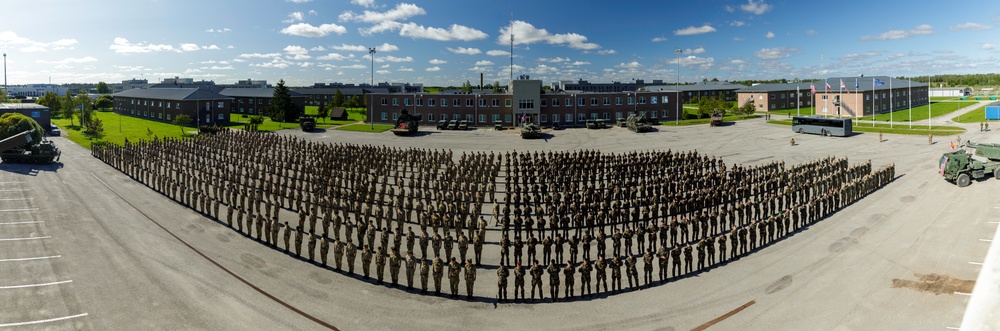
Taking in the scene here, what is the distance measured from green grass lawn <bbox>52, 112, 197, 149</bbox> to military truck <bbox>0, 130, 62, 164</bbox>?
504 inches

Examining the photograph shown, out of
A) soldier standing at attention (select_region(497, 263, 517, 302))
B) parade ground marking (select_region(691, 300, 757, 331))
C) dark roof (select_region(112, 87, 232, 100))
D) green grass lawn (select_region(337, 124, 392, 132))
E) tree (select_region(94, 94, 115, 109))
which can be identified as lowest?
parade ground marking (select_region(691, 300, 757, 331))

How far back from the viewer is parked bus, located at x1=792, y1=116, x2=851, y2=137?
5897cm

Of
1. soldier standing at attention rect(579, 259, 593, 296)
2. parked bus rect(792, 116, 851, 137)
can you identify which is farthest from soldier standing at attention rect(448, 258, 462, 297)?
parked bus rect(792, 116, 851, 137)

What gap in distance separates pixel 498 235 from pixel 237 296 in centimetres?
1012

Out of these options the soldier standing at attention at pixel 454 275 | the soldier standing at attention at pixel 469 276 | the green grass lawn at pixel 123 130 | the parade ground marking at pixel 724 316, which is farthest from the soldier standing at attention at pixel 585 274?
the green grass lawn at pixel 123 130

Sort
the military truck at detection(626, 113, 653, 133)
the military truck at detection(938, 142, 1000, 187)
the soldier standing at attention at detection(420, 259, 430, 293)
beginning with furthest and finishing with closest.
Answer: the military truck at detection(626, 113, 653, 133) < the military truck at detection(938, 142, 1000, 187) < the soldier standing at attention at detection(420, 259, 430, 293)

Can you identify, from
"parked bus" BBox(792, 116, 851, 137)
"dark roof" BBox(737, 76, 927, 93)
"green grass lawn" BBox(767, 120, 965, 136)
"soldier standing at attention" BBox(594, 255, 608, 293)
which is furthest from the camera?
"dark roof" BBox(737, 76, 927, 93)

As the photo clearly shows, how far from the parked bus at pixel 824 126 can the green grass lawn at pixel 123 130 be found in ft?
234

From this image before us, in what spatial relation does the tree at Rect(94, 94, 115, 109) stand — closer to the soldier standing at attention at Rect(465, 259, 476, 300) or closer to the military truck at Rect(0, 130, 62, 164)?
the military truck at Rect(0, 130, 62, 164)

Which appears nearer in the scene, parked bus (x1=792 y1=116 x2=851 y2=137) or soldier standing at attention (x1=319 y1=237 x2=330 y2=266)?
soldier standing at attention (x1=319 y1=237 x2=330 y2=266)

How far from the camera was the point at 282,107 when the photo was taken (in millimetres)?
87062

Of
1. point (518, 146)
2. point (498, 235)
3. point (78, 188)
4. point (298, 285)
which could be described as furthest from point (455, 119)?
point (298, 285)

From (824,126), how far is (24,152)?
7425 centimetres

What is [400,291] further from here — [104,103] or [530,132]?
[104,103]
